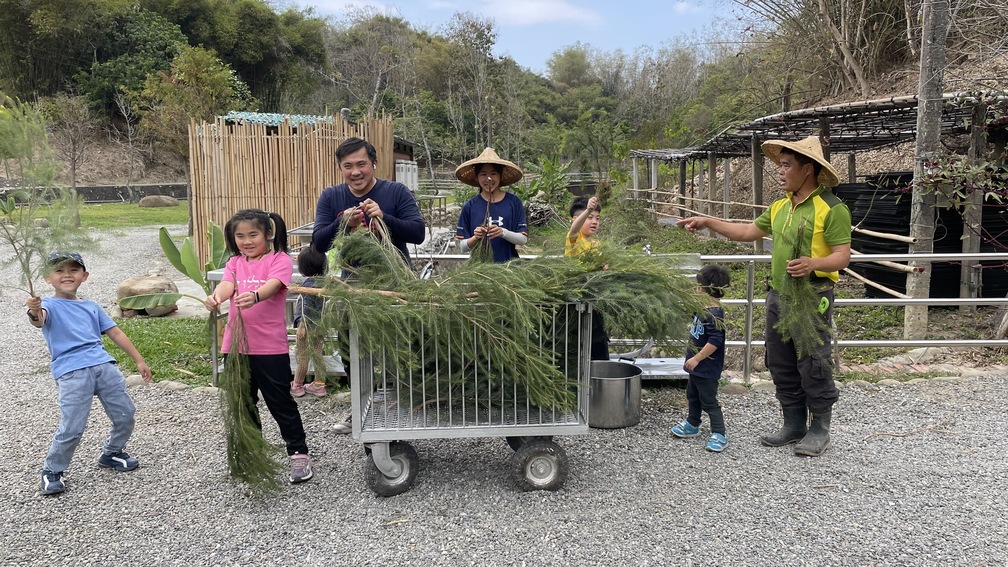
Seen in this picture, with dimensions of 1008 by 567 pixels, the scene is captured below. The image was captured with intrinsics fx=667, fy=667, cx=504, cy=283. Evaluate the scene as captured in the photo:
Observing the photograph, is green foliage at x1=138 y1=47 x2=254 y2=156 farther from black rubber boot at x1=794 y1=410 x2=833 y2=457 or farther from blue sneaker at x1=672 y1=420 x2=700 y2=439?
black rubber boot at x1=794 y1=410 x2=833 y2=457

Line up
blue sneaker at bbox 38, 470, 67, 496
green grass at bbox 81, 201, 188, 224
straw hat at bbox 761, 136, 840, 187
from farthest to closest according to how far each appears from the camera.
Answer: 1. green grass at bbox 81, 201, 188, 224
2. straw hat at bbox 761, 136, 840, 187
3. blue sneaker at bbox 38, 470, 67, 496

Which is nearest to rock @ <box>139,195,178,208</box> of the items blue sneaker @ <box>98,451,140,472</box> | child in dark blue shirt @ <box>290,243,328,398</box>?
child in dark blue shirt @ <box>290,243,328,398</box>

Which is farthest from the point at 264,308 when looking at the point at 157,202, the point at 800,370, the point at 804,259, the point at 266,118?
the point at 157,202

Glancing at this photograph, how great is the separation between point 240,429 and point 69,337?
115 centimetres

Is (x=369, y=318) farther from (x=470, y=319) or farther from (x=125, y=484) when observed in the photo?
(x=125, y=484)

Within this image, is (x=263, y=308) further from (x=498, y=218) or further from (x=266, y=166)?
(x=266, y=166)

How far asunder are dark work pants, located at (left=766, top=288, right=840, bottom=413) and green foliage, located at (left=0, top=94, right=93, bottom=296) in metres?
3.64

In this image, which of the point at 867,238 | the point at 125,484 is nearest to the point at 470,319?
the point at 125,484

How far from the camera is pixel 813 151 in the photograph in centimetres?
349

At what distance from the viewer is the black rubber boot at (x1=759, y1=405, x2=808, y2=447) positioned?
3.86m

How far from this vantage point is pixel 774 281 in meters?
3.71

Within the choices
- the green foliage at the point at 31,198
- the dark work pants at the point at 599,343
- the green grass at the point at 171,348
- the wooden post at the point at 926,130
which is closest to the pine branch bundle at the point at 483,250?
the dark work pants at the point at 599,343

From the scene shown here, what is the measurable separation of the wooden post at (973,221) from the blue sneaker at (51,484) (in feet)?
24.0

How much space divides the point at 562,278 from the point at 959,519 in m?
2.11
